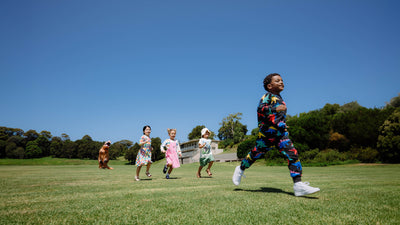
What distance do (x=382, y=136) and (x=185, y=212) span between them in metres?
25.4

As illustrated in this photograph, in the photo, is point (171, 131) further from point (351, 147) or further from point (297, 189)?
point (351, 147)

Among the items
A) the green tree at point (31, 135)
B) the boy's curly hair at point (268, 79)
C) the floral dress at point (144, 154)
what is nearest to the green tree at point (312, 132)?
the floral dress at point (144, 154)

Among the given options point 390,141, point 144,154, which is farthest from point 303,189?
point 390,141

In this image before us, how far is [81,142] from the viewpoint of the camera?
219ft

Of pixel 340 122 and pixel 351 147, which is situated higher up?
pixel 340 122

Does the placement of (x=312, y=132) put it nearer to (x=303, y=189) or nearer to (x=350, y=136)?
(x=350, y=136)

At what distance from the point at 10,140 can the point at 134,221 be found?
281ft

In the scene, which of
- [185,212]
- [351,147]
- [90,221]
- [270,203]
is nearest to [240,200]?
[270,203]

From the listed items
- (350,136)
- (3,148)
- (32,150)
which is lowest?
(32,150)

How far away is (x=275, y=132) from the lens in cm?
398

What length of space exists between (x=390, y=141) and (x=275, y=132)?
22896 mm

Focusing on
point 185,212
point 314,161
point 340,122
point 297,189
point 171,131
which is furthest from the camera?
point 340,122

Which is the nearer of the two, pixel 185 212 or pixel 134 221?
pixel 134 221

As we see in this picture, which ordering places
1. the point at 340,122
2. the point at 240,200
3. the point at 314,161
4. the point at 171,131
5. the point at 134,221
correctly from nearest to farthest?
the point at 134,221
the point at 240,200
the point at 171,131
the point at 314,161
the point at 340,122
